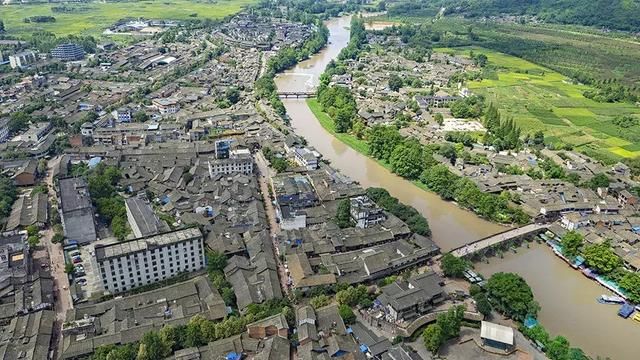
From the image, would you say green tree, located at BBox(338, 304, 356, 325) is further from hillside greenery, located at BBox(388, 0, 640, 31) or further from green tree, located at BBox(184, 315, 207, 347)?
hillside greenery, located at BBox(388, 0, 640, 31)

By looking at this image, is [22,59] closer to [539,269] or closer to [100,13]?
[100,13]

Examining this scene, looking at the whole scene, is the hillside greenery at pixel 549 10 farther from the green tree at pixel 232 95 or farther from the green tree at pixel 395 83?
the green tree at pixel 232 95

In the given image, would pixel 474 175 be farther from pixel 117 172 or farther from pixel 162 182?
pixel 117 172

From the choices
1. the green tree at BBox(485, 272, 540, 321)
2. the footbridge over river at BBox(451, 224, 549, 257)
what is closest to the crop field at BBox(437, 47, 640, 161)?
the footbridge over river at BBox(451, 224, 549, 257)

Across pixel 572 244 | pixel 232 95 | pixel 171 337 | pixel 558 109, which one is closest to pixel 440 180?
pixel 572 244

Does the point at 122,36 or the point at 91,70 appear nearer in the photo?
the point at 91,70

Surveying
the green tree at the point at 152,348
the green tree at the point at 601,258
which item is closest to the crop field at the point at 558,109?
the green tree at the point at 601,258

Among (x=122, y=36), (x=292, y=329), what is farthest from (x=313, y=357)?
(x=122, y=36)
